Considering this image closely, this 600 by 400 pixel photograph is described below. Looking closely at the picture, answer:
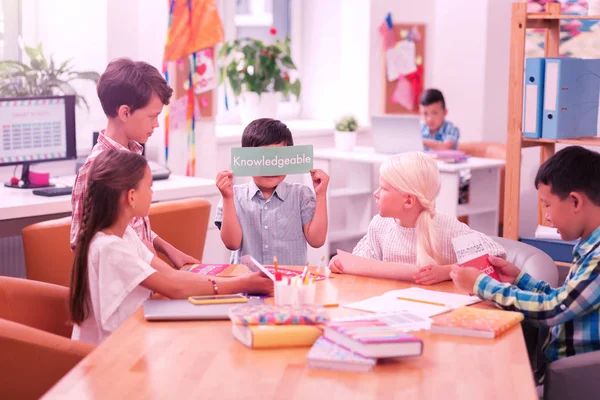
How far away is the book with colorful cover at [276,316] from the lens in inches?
78.3

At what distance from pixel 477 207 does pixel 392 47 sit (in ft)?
5.11

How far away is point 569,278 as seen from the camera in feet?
7.70

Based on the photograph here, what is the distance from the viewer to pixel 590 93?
3.61 metres

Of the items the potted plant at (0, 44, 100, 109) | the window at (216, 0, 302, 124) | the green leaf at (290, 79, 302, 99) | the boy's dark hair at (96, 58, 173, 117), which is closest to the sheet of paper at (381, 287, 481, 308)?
the boy's dark hair at (96, 58, 173, 117)

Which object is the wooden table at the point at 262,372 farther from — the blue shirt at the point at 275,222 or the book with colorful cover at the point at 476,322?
the blue shirt at the point at 275,222

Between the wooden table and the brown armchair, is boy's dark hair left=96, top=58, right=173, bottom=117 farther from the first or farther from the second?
the wooden table

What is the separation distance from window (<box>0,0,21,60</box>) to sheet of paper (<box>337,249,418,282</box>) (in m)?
2.74

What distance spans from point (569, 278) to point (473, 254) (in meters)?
0.29

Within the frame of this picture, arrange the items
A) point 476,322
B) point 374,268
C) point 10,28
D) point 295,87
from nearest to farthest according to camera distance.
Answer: point 476,322, point 374,268, point 10,28, point 295,87

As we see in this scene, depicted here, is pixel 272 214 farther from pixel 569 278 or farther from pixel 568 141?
pixel 568 141

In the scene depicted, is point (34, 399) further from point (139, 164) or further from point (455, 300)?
point (455, 300)

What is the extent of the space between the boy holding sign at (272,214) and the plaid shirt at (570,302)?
33.5 inches

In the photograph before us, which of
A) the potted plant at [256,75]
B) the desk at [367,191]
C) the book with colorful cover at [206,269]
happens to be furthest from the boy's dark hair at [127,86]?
the potted plant at [256,75]

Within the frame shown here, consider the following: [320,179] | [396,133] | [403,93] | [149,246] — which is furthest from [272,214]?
[403,93]
